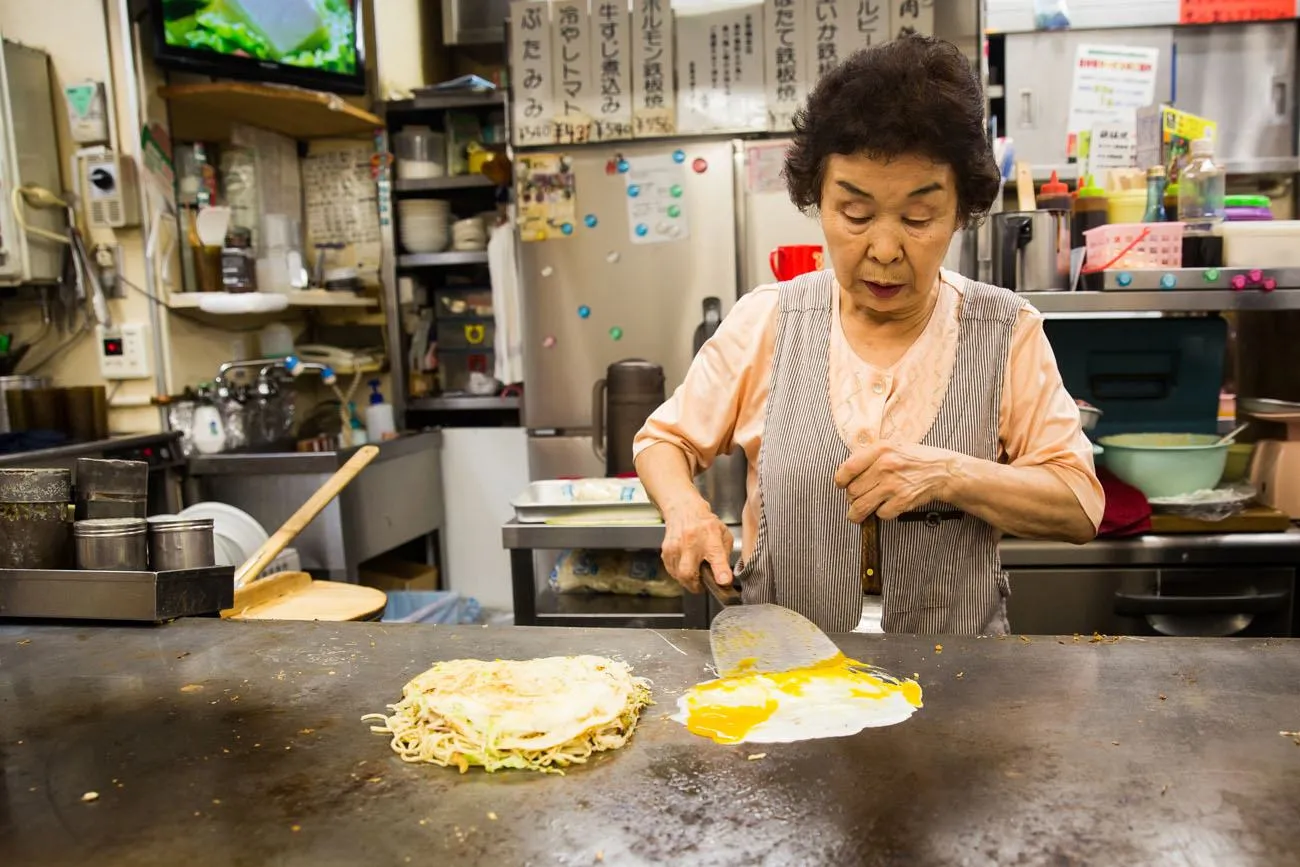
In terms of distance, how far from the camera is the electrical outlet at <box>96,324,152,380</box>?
333 cm

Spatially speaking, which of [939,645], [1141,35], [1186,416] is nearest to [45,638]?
[939,645]

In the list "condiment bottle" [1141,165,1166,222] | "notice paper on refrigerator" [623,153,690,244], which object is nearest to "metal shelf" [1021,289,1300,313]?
"condiment bottle" [1141,165,1166,222]

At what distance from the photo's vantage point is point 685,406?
169cm

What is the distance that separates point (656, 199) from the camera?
3.79 meters

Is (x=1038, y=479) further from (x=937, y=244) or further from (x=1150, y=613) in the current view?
(x=1150, y=613)

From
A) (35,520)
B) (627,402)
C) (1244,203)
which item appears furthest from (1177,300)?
(35,520)

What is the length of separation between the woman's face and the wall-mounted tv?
8.86 ft

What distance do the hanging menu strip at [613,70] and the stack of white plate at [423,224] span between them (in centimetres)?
94

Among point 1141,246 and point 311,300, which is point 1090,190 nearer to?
point 1141,246

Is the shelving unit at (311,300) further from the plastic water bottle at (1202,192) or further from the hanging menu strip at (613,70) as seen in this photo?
the plastic water bottle at (1202,192)

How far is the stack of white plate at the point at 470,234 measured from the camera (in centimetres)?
A: 430

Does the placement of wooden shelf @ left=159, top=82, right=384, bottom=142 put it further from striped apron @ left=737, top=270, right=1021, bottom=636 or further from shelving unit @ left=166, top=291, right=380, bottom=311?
striped apron @ left=737, top=270, right=1021, bottom=636

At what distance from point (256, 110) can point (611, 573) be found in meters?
2.42

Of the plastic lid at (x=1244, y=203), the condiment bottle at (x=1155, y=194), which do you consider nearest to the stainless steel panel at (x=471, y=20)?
the condiment bottle at (x=1155, y=194)
